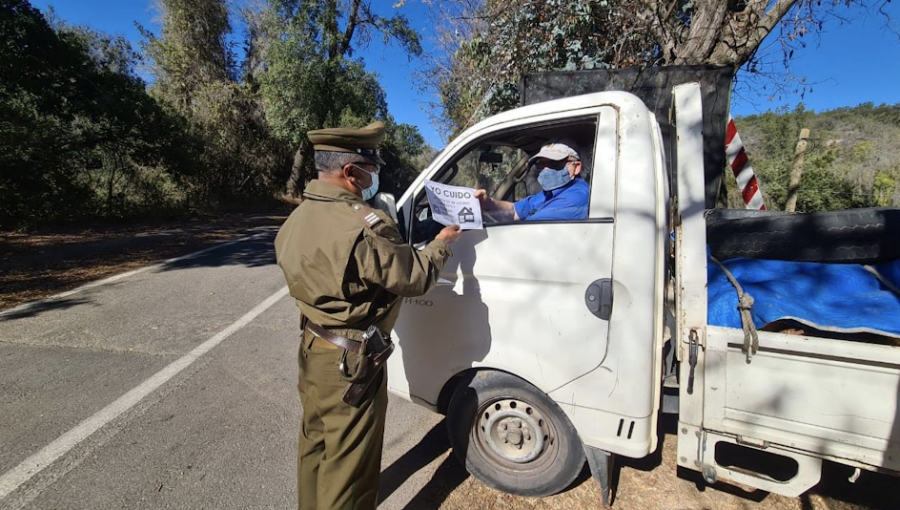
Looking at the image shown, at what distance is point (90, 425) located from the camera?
2.86 meters

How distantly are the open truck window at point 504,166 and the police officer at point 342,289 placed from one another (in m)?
0.49

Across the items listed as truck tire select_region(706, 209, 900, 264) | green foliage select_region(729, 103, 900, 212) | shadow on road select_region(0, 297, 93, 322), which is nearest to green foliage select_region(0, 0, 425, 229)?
truck tire select_region(706, 209, 900, 264)

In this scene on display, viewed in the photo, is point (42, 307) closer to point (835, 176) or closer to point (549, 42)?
point (549, 42)

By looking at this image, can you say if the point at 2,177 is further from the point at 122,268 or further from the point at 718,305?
the point at 718,305

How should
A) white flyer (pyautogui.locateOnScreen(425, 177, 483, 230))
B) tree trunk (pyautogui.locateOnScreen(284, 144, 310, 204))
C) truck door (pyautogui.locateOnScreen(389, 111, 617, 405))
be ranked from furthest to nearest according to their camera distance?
tree trunk (pyautogui.locateOnScreen(284, 144, 310, 204)) < white flyer (pyautogui.locateOnScreen(425, 177, 483, 230)) < truck door (pyautogui.locateOnScreen(389, 111, 617, 405))

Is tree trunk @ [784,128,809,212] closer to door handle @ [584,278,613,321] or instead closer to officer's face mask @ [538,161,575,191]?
officer's face mask @ [538,161,575,191]

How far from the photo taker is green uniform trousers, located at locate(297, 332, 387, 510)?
186 centimetres

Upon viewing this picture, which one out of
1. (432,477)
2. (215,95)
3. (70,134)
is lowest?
(432,477)

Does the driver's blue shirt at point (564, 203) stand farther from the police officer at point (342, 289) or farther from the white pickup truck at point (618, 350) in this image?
the police officer at point (342, 289)

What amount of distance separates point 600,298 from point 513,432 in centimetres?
93

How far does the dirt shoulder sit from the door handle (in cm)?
673

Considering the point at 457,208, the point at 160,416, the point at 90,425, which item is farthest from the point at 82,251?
the point at 457,208

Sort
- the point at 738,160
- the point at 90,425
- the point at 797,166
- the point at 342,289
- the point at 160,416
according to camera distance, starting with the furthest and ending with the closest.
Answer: the point at 797,166 → the point at 738,160 → the point at 160,416 → the point at 90,425 → the point at 342,289

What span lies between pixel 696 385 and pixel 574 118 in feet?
4.45
